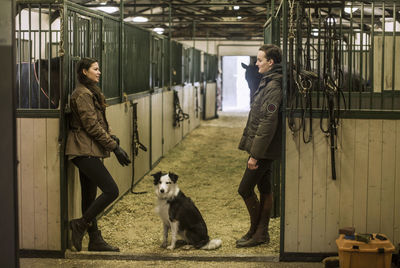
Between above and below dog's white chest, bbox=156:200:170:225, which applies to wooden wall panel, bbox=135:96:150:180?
above

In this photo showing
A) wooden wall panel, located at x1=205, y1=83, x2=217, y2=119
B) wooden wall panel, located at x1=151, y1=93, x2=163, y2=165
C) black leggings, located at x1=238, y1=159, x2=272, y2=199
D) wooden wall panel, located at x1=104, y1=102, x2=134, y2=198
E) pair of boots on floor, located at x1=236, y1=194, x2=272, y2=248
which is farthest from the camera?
wooden wall panel, located at x1=205, y1=83, x2=217, y2=119

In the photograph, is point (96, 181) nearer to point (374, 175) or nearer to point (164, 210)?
point (164, 210)

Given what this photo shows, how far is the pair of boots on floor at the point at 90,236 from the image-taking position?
4.30 metres

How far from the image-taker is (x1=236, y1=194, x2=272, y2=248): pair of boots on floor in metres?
4.65

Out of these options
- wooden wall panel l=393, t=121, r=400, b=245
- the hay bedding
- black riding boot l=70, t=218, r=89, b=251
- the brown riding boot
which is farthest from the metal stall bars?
wooden wall panel l=393, t=121, r=400, b=245

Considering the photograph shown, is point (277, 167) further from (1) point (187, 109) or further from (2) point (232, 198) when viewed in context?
(1) point (187, 109)

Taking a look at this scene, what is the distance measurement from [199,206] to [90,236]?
1.92 metres

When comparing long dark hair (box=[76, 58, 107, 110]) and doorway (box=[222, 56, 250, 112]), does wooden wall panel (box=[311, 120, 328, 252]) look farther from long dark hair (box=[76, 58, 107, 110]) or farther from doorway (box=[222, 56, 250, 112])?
doorway (box=[222, 56, 250, 112])

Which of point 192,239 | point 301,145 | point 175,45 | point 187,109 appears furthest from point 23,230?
point 187,109

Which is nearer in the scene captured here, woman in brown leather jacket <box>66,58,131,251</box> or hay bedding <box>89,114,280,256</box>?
woman in brown leather jacket <box>66,58,131,251</box>

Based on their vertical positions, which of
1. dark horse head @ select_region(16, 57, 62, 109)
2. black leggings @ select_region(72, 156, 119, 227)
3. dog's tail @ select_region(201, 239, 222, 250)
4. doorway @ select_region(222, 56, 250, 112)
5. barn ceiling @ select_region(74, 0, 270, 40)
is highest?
barn ceiling @ select_region(74, 0, 270, 40)

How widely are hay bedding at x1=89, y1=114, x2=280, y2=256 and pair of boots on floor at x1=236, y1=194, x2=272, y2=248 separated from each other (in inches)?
2.3

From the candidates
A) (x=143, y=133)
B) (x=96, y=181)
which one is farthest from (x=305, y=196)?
(x=143, y=133)

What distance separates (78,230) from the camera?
4305 mm
